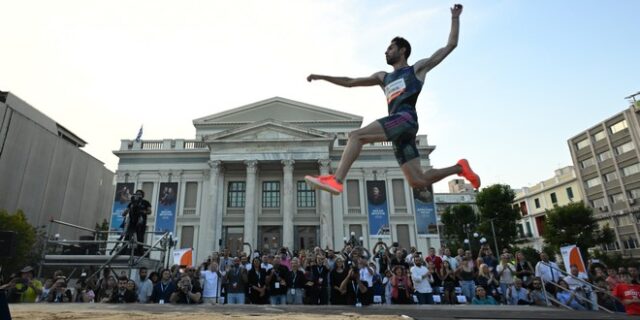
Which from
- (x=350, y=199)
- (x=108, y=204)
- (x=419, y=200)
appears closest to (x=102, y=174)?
(x=108, y=204)

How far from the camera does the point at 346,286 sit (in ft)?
25.4

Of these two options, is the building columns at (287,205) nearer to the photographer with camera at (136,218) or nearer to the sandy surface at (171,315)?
the photographer with camera at (136,218)

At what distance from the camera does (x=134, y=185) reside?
30172 mm

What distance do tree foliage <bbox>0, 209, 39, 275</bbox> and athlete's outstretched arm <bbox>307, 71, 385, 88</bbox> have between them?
95.7 ft

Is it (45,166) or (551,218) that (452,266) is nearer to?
(551,218)

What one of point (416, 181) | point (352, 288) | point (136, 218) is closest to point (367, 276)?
point (352, 288)

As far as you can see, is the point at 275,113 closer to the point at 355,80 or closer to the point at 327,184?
the point at 355,80

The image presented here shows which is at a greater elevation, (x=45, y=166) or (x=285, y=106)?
(x=285, y=106)

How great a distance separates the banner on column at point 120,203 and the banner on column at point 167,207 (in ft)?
8.06

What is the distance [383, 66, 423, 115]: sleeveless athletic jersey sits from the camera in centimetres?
356

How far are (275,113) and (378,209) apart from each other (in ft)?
50.1

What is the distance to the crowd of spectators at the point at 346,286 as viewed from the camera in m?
7.98

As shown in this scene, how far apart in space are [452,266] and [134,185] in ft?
91.1

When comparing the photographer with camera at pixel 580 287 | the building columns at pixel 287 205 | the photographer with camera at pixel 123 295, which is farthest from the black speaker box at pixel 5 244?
the building columns at pixel 287 205
